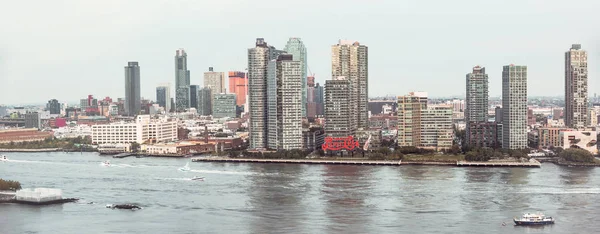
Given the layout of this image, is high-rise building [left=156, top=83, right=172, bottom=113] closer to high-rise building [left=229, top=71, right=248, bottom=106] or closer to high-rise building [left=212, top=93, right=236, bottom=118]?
high-rise building [left=229, top=71, right=248, bottom=106]

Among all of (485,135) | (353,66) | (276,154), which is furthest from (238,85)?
(276,154)

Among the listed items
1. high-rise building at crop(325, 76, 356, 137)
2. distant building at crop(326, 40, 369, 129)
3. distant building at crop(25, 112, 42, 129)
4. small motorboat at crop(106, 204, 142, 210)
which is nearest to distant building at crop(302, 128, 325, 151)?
high-rise building at crop(325, 76, 356, 137)

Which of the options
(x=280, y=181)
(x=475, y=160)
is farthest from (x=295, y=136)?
(x=280, y=181)

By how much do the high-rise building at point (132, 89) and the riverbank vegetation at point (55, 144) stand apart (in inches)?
790

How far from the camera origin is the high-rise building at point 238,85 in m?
56.3

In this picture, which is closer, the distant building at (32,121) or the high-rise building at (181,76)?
the distant building at (32,121)

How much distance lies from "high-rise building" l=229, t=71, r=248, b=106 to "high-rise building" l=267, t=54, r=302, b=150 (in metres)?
30.9

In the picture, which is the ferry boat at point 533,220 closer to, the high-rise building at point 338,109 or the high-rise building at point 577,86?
the high-rise building at point 338,109

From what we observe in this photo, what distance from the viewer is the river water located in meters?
12.3

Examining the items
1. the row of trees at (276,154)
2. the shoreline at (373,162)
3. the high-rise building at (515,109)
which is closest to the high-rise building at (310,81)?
the row of trees at (276,154)

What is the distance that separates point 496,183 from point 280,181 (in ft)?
14.6

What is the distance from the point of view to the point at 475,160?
22.0m

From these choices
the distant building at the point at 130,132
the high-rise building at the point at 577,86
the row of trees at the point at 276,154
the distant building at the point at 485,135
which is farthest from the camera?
the distant building at the point at 130,132

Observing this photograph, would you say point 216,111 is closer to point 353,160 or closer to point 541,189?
point 353,160
